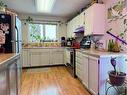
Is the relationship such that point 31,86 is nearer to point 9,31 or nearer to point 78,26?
point 9,31

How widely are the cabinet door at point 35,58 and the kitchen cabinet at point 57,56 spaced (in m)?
0.57

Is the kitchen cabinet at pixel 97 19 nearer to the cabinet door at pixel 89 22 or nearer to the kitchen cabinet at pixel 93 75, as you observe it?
the cabinet door at pixel 89 22

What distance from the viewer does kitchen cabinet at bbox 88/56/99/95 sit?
2.36 metres

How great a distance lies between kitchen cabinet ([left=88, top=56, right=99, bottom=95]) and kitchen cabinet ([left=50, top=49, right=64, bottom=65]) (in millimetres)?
2945

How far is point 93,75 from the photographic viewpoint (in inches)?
100

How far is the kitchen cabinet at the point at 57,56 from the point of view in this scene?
5.54m

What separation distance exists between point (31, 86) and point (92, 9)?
2527 mm

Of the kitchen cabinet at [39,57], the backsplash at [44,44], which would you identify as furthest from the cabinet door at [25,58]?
the backsplash at [44,44]

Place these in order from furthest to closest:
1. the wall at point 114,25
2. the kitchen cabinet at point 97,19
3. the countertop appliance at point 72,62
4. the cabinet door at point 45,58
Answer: the cabinet door at point 45,58 < the countertop appliance at point 72,62 < the kitchen cabinet at point 97,19 < the wall at point 114,25

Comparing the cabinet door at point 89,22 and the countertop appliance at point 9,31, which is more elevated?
the cabinet door at point 89,22

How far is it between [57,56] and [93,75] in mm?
3180

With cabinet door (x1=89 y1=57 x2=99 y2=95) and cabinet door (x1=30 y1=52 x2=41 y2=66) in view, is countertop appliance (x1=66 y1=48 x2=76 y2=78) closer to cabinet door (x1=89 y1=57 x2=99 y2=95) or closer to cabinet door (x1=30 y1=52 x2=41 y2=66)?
cabinet door (x1=89 y1=57 x2=99 y2=95)

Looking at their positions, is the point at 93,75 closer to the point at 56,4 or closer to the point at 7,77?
the point at 7,77

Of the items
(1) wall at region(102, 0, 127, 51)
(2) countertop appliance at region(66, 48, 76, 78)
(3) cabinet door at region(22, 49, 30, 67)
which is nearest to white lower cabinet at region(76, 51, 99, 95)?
(1) wall at region(102, 0, 127, 51)
